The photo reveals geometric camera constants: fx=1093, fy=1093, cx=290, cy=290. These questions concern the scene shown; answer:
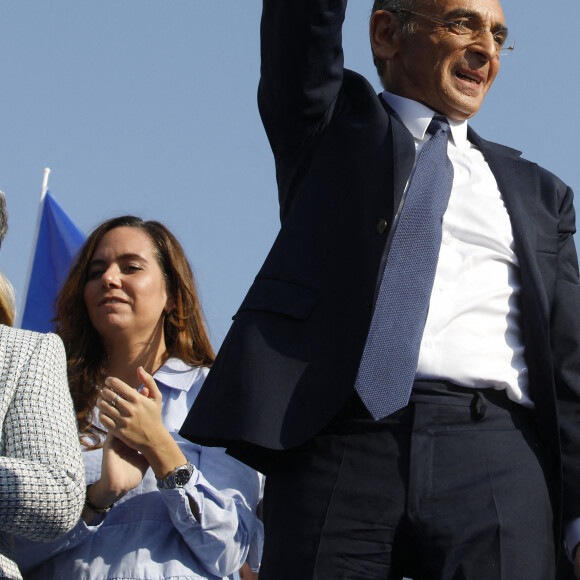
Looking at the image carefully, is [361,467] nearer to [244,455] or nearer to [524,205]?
[244,455]

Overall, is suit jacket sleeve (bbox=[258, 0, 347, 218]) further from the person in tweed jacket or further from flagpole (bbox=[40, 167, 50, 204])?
flagpole (bbox=[40, 167, 50, 204])

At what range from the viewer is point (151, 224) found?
15.5 ft

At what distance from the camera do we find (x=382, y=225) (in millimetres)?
2844

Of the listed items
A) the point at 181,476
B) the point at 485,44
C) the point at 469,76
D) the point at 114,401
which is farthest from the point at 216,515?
the point at 485,44

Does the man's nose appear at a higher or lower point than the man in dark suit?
higher

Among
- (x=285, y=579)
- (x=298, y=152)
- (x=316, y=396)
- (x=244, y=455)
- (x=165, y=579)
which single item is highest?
(x=298, y=152)

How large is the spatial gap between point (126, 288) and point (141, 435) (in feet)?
3.47

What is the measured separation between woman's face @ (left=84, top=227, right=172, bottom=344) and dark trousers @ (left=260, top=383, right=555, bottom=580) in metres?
1.70

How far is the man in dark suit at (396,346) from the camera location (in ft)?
8.64

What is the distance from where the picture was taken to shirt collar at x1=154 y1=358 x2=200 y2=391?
13.4 ft

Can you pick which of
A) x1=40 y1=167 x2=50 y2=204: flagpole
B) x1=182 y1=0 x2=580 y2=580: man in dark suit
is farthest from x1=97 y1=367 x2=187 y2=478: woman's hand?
x1=40 y1=167 x2=50 y2=204: flagpole

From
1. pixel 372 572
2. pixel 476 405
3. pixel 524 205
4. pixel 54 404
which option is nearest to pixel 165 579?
pixel 54 404

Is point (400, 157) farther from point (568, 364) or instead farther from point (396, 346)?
point (568, 364)

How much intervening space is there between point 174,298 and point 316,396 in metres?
1.94
